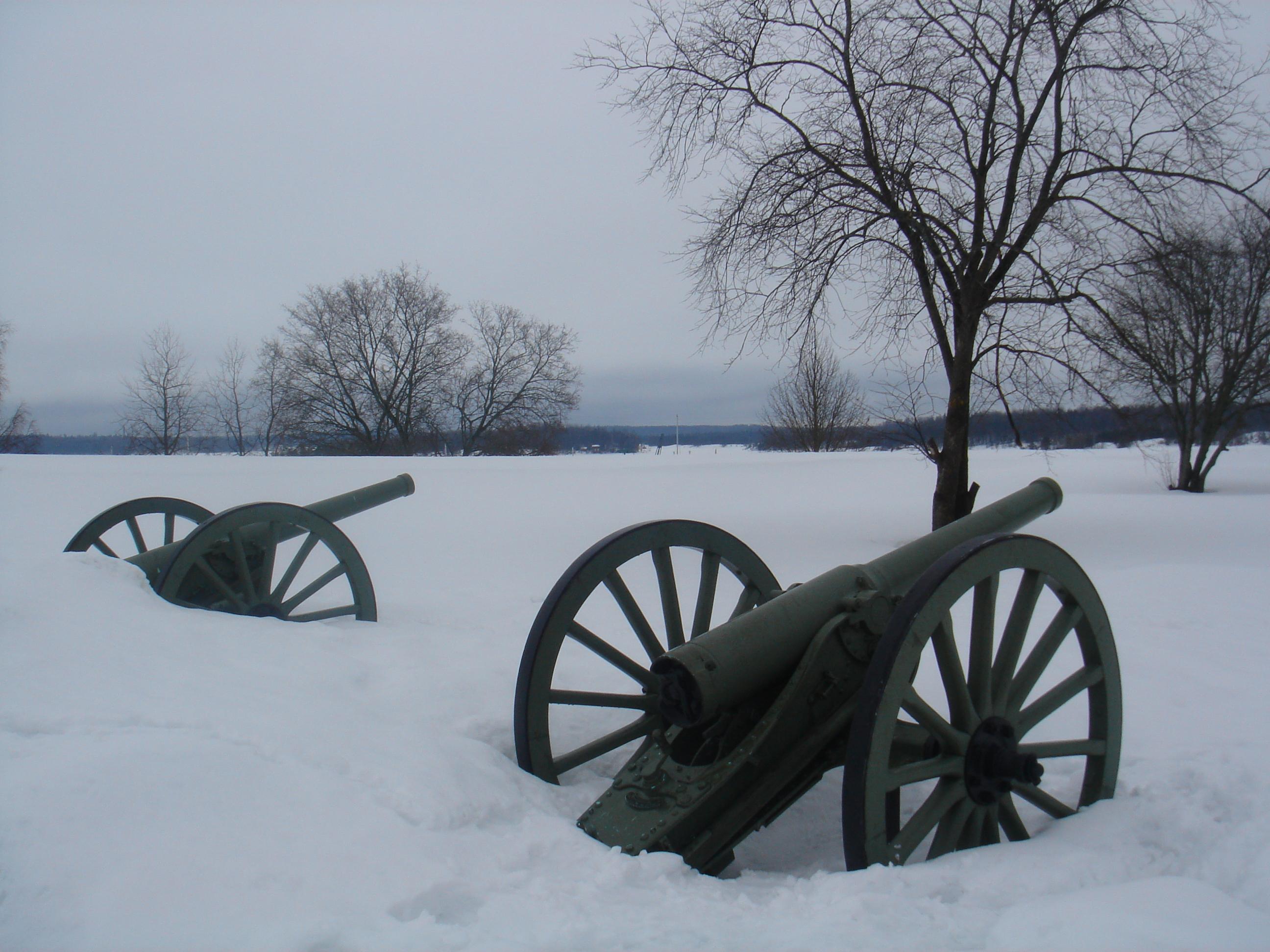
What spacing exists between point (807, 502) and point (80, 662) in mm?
15548

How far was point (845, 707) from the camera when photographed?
9.47 ft

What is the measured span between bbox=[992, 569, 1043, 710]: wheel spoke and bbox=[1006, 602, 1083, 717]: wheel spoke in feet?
0.26

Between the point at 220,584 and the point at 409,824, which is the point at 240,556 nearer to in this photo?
the point at 220,584

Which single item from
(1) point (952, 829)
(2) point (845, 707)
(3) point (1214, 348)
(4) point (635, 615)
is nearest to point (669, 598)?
(4) point (635, 615)

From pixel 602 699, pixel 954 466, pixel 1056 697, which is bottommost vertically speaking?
pixel 602 699

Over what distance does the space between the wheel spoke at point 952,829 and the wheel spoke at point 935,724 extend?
6.9 inches

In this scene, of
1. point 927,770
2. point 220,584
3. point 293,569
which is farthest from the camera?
point 293,569

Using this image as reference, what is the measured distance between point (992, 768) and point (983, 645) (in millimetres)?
387

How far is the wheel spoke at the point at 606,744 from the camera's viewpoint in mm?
3049

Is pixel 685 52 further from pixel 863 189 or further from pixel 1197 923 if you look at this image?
pixel 1197 923

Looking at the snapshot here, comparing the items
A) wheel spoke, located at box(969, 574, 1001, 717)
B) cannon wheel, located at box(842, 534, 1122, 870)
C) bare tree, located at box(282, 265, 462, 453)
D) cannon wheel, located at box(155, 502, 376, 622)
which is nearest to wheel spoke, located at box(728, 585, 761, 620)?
cannon wheel, located at box(842, 534, 1122, 870)

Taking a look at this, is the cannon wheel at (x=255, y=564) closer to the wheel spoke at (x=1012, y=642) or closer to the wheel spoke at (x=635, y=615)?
the wheel spoke at (x=635, y=615)

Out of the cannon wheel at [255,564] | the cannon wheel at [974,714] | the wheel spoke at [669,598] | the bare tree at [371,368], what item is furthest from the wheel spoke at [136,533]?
the bare tree at [371,368]

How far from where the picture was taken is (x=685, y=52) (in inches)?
383
